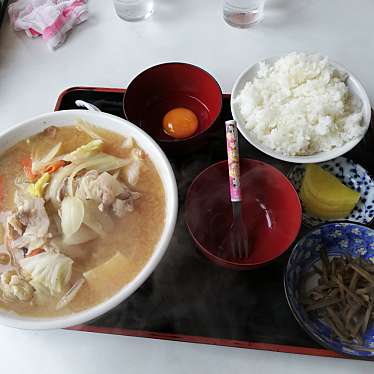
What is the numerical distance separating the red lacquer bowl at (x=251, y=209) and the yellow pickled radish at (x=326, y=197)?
0.36 feet

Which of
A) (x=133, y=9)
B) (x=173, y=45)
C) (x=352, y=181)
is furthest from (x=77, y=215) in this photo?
(x=133, y=9)

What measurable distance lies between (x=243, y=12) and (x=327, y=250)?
1.43 meters

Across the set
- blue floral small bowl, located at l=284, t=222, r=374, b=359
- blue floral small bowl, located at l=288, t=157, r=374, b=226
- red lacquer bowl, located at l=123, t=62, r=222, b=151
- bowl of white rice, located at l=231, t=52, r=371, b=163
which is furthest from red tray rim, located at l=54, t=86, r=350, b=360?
red lacquer bowl, located at l=123, t=62, r=222, b=151

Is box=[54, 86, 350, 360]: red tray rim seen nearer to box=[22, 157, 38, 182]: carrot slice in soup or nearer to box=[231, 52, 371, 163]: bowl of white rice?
box=[22, 157, 38, 182]: carrot slice in soup

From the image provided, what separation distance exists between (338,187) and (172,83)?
0.92m

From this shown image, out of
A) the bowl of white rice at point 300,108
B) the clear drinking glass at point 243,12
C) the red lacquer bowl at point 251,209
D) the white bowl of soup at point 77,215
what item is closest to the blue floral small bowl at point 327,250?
the red lacquer bowl at point 251,209

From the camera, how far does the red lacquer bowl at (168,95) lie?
208cm

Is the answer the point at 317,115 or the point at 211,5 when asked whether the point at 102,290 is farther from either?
the point at 211,5

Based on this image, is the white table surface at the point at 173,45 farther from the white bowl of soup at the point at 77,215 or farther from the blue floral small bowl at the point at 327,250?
the blue floral small bowl at the point at 327,250

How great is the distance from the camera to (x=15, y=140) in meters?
1.79

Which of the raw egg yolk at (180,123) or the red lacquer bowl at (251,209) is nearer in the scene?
the red lacquer bowl at (251,209)

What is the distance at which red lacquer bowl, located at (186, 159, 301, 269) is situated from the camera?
69.4 inches

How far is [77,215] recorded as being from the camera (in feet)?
5.22

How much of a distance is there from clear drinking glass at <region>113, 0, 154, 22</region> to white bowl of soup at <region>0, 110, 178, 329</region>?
1067mm
